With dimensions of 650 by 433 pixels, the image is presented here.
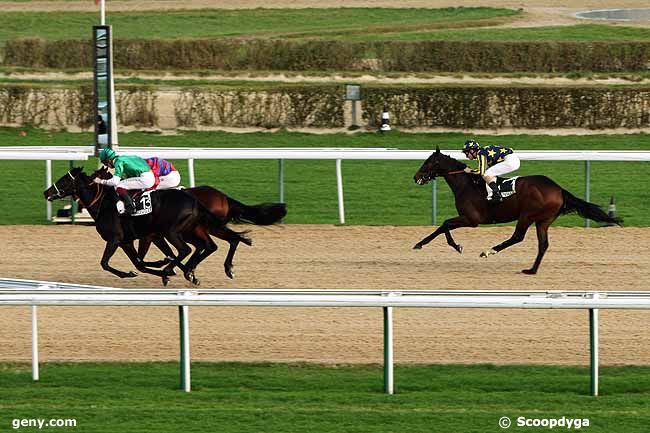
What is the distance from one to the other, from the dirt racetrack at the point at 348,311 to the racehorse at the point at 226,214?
0.21 m

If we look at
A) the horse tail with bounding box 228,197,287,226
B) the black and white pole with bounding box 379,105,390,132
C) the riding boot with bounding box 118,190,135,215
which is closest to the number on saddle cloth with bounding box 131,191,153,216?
the riding boot with bounding box 118,190,135,215

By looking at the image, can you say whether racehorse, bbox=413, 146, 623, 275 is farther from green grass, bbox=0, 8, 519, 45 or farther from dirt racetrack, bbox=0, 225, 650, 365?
green grass, bbox=0, 8, 519, 45

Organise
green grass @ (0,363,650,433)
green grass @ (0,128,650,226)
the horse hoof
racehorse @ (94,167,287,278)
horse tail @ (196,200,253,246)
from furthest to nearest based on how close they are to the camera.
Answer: green grass @ (0,128,650,226) → the horse hoof → racehorse @ (94,167,287,278) → horse tail @ (196,200,253,246) → green grass @ (0,363,650,433)

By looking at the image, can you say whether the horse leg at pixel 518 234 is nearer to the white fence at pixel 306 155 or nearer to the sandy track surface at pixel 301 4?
the white fence at pixel 306 155

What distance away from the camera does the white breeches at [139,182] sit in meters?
9.74

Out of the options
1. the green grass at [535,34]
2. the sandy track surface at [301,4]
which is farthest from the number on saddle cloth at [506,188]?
the sandy track surface at [301,4]

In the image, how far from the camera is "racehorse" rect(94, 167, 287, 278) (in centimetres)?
998

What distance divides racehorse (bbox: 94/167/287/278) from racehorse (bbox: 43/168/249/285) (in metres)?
0.11

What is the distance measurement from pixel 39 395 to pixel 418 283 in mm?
3733

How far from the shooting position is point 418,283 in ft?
32.8

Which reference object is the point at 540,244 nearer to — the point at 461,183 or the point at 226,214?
the point at 461,183

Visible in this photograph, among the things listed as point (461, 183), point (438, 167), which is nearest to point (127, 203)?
point (438, 167)

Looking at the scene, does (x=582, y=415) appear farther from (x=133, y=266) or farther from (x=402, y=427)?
(x=133, y=266)

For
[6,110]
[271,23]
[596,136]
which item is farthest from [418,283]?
[271,23]
